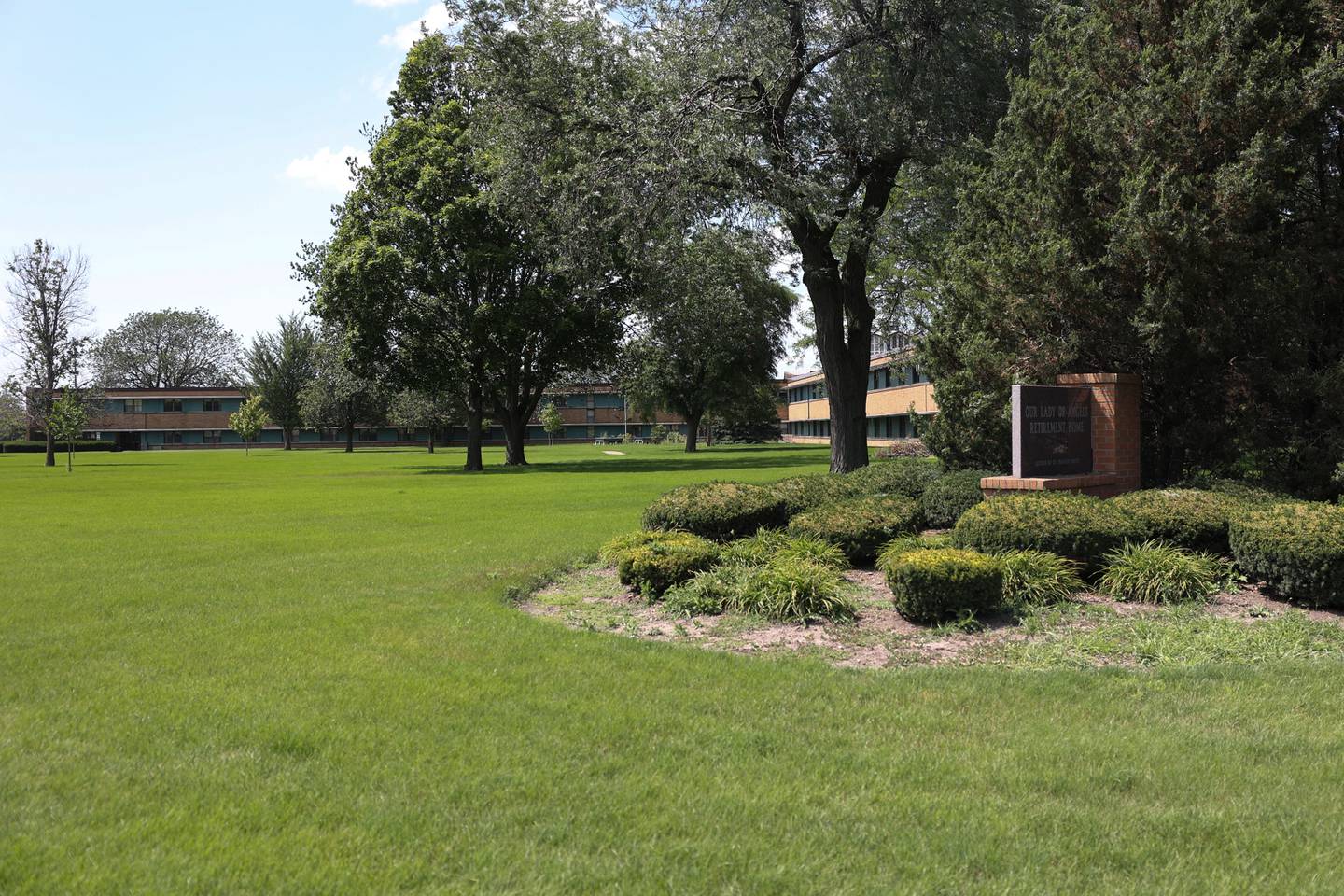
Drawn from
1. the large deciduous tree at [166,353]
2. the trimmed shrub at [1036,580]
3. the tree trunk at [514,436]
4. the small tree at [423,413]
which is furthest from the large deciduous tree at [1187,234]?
the large deciduous tree at [166,353]

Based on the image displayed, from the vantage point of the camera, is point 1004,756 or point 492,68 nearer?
point 1004,756

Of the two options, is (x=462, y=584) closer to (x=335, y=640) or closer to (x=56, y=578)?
(x=335, y=640)

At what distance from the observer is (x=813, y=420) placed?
287 ft

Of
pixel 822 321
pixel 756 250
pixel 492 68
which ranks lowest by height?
pixel 822 321

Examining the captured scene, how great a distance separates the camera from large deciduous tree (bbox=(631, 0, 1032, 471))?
604 inches

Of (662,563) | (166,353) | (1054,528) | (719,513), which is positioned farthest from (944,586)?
(166,353)

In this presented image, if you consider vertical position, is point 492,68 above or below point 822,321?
above

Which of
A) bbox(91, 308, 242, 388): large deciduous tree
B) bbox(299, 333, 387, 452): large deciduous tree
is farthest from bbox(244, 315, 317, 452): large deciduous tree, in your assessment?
bbox(91, 308, 242, 388): large deciduous tree

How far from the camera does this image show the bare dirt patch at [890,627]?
255 inches

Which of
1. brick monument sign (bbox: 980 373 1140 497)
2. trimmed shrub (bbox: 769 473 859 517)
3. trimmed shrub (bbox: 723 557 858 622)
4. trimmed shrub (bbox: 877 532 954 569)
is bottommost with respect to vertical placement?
trimmed shrub (bbox: 723 557 858 622)

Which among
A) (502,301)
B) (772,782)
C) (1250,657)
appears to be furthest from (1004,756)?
(502,301)

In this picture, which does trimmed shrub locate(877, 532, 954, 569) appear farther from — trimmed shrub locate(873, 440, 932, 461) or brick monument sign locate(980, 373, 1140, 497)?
trimmed shrub locate(873, 440, 932, 461)

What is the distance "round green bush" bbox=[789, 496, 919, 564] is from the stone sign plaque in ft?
4.22

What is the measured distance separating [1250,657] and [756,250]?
43.5 feet
